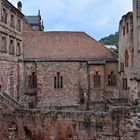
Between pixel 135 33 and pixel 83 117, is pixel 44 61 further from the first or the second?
pixel 83 117

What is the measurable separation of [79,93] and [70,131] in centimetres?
1510

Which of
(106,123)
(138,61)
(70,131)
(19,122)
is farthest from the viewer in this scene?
(138,61)

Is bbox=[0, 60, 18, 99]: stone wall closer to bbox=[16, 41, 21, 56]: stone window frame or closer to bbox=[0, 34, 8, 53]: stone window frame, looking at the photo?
bbox=[0, 34, 8, 53]: stone window frame

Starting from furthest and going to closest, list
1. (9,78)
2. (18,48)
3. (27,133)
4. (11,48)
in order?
1. (18,48)
2. (11,48)
3. (9,78)
4. (27,133)

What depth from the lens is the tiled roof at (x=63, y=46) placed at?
36875 millimetres

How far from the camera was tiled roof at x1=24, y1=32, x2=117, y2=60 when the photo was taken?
36.9m

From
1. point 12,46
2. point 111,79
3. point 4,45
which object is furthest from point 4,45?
point 111,79

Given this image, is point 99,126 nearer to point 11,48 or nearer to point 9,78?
point 9,78

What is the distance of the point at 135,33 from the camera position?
2961cm

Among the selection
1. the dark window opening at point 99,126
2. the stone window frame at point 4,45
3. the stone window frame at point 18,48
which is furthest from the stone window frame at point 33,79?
the dark window opening at point 99,126

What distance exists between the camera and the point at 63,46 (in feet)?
124

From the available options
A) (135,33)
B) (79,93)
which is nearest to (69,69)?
(79,93)

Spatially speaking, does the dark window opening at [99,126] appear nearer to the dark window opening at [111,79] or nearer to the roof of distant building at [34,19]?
the dark window opening at [111,79]

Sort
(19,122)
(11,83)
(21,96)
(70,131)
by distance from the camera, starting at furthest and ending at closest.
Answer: (21,96) < (11,83) < (19,122) < (70,131)
